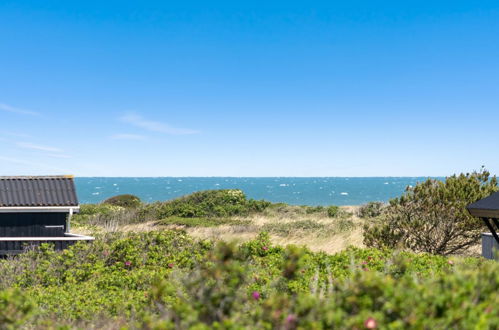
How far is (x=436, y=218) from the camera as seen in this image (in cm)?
1484

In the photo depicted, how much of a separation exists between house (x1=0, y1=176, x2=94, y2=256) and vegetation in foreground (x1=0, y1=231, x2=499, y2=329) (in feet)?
4.43

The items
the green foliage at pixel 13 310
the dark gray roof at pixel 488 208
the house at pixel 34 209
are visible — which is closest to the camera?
the green foliage at pixel 13 310

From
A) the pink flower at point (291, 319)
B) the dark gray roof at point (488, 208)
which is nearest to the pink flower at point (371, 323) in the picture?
the pink flower at point (291, 319)

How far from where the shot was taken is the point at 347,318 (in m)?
3.41

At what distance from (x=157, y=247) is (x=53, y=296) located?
4.50 m

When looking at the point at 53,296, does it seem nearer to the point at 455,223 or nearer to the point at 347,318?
the point at 347,318

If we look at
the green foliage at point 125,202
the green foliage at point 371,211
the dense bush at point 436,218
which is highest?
the dense bush at point 436,218

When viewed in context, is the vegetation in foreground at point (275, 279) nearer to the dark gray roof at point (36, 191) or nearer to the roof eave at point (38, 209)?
the roof eave at point (38, 209)

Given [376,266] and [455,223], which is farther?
[455,223]

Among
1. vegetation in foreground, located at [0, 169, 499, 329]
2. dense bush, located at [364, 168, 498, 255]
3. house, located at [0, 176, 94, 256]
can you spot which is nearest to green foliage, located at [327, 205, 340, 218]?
vegetation in foreground, located at [0, 169, 499, 329]

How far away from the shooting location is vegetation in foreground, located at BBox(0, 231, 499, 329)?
134 inches

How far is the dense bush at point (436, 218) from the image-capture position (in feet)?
47.9

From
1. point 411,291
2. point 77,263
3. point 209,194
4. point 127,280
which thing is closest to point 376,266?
point 127,280

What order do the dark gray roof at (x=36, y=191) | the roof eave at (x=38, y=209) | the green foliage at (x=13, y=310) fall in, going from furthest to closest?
the dark gray roof at (x=36, y=191)
the roof eave at (x=38, y=209)
the green foliage at (x=13, y=310)
